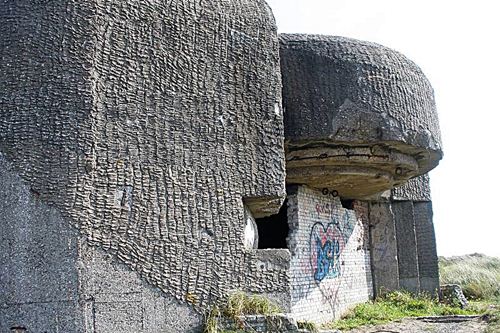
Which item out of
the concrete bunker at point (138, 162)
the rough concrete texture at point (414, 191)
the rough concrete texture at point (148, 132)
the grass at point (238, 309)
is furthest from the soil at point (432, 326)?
the grass at point (238, 309)

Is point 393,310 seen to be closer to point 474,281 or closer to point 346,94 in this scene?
point 346,94

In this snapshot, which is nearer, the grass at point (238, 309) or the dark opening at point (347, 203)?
the grass at point (238, 309)

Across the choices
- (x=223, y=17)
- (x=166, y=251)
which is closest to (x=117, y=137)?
(x=166, y=251)

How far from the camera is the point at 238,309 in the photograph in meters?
5.75

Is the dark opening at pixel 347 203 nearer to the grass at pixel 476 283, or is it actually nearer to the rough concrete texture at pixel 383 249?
the rough concrete texture at pixel 383 249

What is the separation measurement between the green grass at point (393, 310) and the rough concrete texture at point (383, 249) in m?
0.22

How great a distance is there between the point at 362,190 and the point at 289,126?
2405mm

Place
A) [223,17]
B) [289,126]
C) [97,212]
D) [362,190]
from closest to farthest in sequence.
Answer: [97,212]
[223,17]
[289,126]
[362,190]

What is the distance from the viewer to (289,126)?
8.16 meters

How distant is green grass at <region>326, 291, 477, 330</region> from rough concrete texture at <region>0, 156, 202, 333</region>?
4.54 meters

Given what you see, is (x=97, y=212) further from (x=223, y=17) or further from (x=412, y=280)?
(x=412, y=280)

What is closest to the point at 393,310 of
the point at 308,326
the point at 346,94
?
the point at 346,94

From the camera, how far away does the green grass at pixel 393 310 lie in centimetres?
957

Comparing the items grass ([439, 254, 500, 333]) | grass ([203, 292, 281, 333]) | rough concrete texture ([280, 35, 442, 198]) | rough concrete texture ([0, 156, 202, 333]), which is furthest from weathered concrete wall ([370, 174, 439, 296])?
rough concrete texture ([0, 156, 202, 333])
